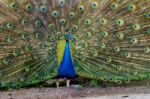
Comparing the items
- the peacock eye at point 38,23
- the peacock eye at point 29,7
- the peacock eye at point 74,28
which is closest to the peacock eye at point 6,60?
the peacock eye at point 38,23

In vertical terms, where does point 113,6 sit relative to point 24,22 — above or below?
above

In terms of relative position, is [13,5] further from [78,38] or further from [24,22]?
[78,38]

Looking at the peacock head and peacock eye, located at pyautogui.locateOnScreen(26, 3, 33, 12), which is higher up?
peacock eye, located at pyautogui.locateOnScreen(26, 3, 33, 12)

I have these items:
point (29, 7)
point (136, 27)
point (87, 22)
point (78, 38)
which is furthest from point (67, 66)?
point (136, 27)

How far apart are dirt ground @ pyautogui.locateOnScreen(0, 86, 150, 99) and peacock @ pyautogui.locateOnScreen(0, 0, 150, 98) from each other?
0.25 m

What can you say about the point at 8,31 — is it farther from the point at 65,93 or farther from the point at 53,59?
the point at 65,93

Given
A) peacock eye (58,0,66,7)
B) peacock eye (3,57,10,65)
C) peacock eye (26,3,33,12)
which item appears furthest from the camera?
peacock eye (3,57,10,65)

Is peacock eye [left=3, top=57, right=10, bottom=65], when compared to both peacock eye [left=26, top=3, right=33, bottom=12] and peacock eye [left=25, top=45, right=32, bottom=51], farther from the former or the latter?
peacock eye [left=26, top=3, right=33, bottom=12]

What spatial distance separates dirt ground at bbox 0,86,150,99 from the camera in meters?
6.71

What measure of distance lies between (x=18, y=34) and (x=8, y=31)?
0.48ft

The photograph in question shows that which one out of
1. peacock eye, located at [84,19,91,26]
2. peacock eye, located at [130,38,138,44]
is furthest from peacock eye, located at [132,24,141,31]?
peacock eye, located at [84,19,91,26]

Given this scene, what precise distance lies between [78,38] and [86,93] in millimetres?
935

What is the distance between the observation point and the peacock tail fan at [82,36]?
6.37 m

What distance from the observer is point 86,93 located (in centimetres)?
688
